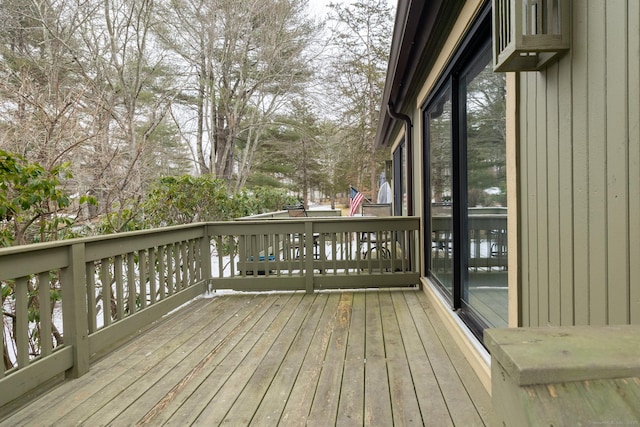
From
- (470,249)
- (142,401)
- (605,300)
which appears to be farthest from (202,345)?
(605,300)

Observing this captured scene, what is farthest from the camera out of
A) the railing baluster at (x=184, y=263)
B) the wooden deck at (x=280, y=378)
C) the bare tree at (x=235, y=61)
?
the bare tree at (x=235, y=61)

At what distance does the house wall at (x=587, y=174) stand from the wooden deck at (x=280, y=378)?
31.3 inches

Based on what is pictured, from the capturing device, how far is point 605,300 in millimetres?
1064

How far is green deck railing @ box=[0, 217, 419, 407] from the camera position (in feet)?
6.57

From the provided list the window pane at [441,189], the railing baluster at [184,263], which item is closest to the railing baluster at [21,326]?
the railing baluster at [184,263]

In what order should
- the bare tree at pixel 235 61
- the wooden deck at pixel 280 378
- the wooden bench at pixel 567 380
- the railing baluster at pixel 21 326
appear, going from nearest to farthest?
the wooden bench at pixel 567 380, the wooden deck at pixel 280 378, the railing baluster at pixel 21 326, the bare tree at pixel 235 61

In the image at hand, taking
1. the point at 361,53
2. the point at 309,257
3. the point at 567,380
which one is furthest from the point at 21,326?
the point at 361,53

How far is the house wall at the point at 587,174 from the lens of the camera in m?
0.97

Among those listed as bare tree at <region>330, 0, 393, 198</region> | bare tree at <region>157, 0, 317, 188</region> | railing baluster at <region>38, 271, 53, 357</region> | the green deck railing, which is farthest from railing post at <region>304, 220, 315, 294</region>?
bare tree at <region>330, 0, 393, 198</region>

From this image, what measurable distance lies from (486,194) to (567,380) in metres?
1.83

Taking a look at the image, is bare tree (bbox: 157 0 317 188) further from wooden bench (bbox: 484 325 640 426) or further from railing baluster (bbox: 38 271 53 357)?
wooden bench (bbox: 484 325 640 426)

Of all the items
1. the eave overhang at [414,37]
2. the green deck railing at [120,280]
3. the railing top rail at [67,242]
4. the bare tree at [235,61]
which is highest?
the bare tree at [235,61]

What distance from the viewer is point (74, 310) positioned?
2.29 metres

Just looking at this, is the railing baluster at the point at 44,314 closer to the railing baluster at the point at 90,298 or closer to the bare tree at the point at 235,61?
the railing baluster at the point at 90,298
